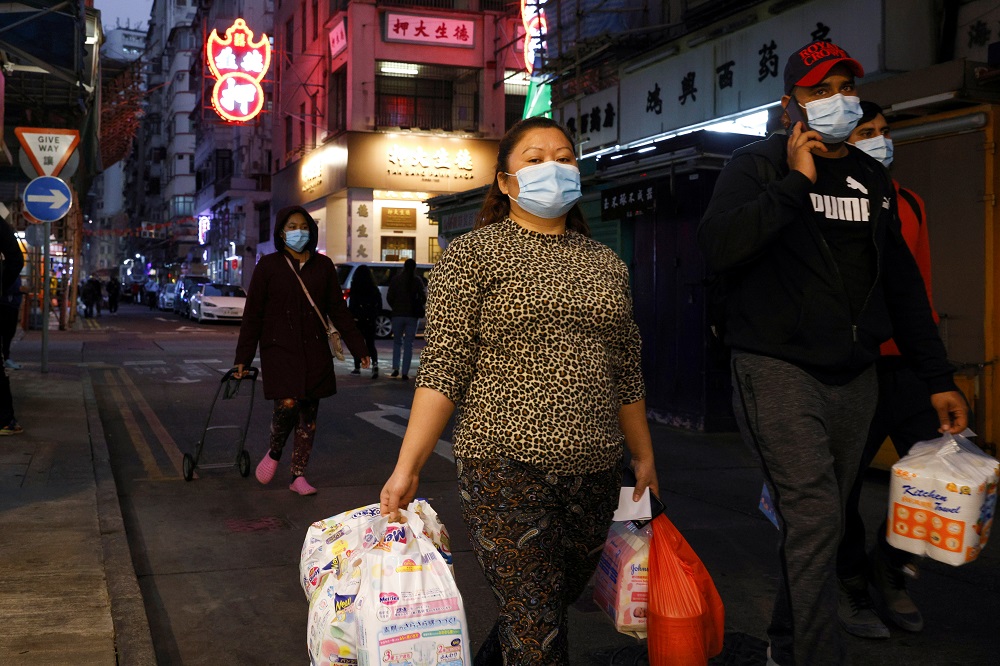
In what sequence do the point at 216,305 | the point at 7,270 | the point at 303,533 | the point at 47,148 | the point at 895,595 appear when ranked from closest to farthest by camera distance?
1. the point at 895,595
2. the point at 303,533
3. the point at 7,270
4. the point at 47,148
5. the point at 216,305

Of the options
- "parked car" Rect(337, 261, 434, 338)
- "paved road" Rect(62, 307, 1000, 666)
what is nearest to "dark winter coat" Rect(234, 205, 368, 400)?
"paved road" Rect(62, 307, 1000, 666)

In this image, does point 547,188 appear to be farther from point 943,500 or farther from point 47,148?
point 47,148

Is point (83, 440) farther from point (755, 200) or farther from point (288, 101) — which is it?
point (288, 101)

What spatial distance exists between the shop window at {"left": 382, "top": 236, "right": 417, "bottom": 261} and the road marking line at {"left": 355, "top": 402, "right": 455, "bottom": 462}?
2200 centimetres

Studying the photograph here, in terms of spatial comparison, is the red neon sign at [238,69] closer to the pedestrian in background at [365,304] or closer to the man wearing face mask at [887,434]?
the pedestrian in background at [365,304]

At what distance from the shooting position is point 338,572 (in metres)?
2.74

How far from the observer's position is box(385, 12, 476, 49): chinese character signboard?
107 feet

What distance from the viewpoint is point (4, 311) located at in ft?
37.0

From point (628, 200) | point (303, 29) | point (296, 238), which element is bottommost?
point (296, 238)

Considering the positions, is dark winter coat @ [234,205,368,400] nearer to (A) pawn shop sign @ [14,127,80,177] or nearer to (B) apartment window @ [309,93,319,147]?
(A) pawn shop sign @ [14,127,80,177]

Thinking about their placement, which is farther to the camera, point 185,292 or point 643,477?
point 185,292

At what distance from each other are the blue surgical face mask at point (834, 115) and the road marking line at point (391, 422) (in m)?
5.71

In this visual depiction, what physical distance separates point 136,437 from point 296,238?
387cm

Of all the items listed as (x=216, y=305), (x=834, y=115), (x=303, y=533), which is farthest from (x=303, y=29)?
(x=834, y=115)
